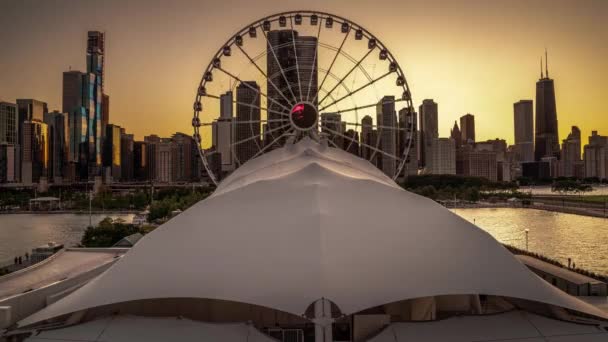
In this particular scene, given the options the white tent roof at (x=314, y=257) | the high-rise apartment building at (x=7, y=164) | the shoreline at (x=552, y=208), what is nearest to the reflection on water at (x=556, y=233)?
the shoreline at (x=552, y=208)

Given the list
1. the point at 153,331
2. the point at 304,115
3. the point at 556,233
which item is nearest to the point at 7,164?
the point at 556,233

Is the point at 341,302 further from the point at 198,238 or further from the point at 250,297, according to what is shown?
the point at 198,238

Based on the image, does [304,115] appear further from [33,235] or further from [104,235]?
[33,235]

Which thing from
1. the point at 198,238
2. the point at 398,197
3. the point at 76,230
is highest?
the point at 398,197

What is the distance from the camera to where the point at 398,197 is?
1027 cm

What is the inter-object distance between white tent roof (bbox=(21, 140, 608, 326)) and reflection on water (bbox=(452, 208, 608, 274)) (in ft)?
76.8

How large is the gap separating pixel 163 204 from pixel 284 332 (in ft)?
171

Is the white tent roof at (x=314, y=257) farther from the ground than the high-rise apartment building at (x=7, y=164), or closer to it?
closer to it

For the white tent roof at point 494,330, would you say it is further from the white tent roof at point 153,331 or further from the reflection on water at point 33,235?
the reflection on water at point 33,235

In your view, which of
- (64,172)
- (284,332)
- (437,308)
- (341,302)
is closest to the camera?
(341,302)

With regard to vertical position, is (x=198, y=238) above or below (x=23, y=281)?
above

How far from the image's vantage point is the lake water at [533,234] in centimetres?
3531

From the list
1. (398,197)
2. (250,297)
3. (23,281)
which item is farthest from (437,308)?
(23,281)

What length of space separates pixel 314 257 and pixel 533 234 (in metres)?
42.1
